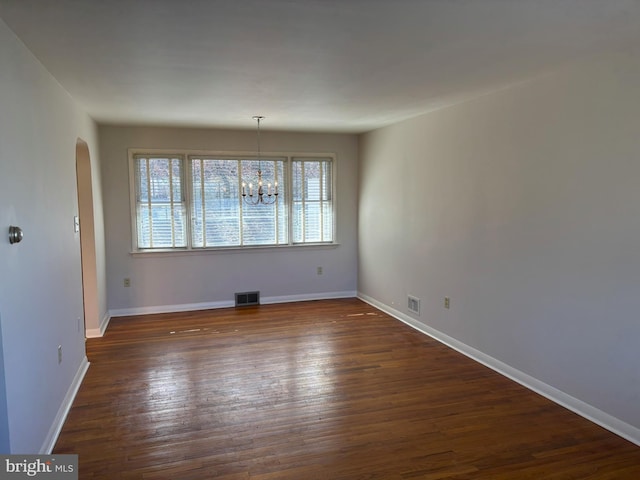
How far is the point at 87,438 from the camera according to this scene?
9.14ft

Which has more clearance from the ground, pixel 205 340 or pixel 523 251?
pixel 523 251

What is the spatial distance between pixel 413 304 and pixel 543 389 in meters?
1.93

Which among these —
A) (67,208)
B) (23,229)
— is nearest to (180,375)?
(67,208)

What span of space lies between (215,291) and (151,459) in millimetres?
3582

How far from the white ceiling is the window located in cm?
183

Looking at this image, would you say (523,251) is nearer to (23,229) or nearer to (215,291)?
(23,229)

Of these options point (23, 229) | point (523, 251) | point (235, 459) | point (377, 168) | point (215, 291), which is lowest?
point (235, 459)

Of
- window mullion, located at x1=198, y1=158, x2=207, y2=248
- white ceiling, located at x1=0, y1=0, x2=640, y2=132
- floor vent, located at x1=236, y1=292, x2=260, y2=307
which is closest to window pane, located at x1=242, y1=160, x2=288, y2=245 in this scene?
window mullion, located at x1=198, y1=158, x2=207, y2=248

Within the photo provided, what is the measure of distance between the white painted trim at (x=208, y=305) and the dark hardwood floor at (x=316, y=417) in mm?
1065

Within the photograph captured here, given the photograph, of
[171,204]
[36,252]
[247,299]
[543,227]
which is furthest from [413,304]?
[36,252]

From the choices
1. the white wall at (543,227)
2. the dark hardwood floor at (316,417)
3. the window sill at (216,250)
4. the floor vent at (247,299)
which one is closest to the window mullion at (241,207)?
the window sill at (216,250)

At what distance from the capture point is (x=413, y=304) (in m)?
5.16

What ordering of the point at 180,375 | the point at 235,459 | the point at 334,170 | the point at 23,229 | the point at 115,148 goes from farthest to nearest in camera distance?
1. the point at 334,170
2. the point at 115,148
3. the point at 180,375
4. the point at 235,459
5. the point at 23,229

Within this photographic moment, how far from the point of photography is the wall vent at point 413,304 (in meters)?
5.07
